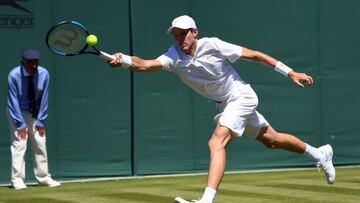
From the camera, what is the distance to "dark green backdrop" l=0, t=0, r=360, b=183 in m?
12.0

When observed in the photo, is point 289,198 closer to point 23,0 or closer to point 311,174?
point 311,174

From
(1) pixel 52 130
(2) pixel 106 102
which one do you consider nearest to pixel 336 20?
(2) pixel 106 102

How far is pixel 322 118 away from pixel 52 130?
4.37 m

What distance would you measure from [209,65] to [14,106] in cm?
383

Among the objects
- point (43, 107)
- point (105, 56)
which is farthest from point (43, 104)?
point (105, 56)

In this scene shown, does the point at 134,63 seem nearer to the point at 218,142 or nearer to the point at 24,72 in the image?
the point at 218,142

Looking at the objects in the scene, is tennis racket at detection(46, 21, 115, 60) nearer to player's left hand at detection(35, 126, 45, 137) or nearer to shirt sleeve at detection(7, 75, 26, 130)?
shirt sleeve at detection(7, 75, 26, 130)

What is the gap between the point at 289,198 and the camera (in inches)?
345

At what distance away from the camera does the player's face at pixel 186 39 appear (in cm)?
768

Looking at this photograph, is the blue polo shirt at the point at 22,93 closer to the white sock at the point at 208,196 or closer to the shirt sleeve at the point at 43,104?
the shirt sleeve at the point at 43,104

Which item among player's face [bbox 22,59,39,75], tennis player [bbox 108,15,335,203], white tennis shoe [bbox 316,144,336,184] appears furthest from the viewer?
player's face [bbox 22,59,39,75]

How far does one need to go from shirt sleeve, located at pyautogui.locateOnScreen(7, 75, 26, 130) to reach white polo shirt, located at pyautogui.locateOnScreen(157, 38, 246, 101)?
3532 mm

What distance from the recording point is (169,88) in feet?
42.0

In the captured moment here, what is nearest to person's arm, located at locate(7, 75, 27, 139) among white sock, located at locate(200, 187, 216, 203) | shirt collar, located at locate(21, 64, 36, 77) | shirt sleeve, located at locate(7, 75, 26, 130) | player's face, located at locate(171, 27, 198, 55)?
shirt sleeve, located at locate(7, 75, 26, 130)
